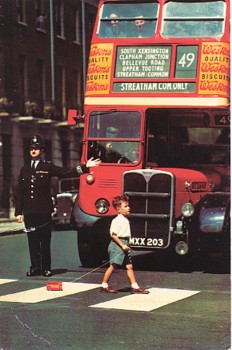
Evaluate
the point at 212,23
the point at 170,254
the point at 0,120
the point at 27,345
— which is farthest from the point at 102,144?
the point at 0,120

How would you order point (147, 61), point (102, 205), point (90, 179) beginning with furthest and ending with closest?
point (90, 179) → point (102, 205) → point (147, 61)

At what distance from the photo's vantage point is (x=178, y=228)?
1532 centimetres

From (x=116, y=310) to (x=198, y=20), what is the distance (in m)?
5.97

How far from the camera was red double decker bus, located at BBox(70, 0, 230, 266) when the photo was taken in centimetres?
1532

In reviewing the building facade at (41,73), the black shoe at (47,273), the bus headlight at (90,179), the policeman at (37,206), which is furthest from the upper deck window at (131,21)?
the building facade at (41,73)

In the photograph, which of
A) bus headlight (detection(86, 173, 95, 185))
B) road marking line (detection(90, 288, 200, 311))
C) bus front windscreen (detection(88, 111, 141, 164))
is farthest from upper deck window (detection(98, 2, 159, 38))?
road marking line (detection(90, 288, 200, 311))

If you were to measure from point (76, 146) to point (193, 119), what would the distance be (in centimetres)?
2372

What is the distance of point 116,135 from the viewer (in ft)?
52.1

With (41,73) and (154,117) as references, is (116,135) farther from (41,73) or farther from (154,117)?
(41,73)

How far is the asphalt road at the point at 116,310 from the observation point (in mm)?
9039

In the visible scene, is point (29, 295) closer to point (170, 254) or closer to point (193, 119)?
point (193, 119)

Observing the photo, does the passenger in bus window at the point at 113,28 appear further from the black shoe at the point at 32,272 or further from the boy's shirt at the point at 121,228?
the boy's shirt at the point at 121,228

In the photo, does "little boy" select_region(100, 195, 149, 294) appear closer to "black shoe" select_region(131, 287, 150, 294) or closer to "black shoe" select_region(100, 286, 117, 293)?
"black shoe" select_region(131, 287, 150, 294)

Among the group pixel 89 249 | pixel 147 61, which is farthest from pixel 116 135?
pixel 89 249
